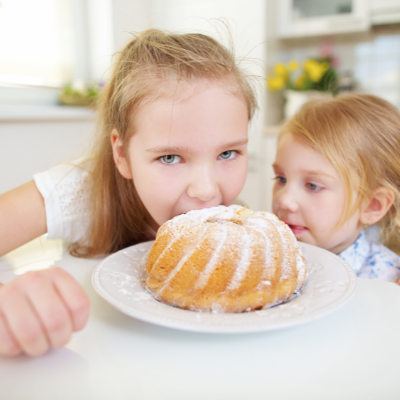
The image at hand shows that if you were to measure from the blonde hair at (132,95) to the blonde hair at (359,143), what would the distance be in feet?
0.65

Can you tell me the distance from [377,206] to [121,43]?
5.88 ft

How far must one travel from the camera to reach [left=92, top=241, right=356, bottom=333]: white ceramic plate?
1.60 feet

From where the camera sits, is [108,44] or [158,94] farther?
[108,44]

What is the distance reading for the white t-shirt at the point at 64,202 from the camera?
3.47 feet

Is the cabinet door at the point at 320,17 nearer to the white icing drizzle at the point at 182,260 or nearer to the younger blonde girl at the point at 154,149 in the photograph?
the younger blonde girl at the point at 154,149

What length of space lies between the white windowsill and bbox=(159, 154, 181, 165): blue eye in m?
1.02

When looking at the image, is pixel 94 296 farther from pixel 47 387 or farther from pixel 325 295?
pixel 325 295

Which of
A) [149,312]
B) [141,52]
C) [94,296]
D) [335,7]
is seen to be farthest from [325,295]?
[335,7]

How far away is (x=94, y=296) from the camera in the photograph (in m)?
0.67

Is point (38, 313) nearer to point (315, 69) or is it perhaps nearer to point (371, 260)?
point (371, 260)

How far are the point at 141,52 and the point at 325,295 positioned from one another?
705mm

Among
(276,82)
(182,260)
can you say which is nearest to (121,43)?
(276,82)

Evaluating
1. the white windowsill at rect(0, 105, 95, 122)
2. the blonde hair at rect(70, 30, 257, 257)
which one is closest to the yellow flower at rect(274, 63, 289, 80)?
the white windowsill at rect(0, 105, 95, 122)

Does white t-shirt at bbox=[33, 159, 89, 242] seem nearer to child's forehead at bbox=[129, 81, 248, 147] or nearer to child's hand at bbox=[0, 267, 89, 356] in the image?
child's forehead at bbox=[129, 81, 248, 147]
